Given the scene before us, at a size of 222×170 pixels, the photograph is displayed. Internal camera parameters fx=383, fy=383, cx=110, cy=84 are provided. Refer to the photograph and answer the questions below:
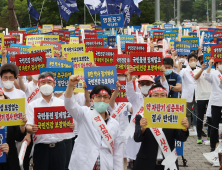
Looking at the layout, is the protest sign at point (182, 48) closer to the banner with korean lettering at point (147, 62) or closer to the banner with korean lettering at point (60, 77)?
the banner with korean lettering at point (147, 62)

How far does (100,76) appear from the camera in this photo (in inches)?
254

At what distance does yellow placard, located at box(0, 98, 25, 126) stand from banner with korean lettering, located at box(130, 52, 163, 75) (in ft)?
7.54

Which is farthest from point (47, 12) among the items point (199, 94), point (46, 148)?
point (46, 148)

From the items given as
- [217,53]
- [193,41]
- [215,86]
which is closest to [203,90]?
[215,86]

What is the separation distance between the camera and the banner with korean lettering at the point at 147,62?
6.52 meters

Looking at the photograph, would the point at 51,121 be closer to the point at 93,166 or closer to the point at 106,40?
the point at 93,166

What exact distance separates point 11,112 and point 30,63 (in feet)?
9.59

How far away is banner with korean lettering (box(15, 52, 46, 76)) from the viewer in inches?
300

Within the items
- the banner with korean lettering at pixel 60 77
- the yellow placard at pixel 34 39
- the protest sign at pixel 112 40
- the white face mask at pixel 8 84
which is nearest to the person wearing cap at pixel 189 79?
the banner with korean lettering at pixel 60 77

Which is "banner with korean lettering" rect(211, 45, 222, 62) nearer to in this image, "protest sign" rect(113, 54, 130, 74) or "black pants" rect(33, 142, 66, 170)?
"protest sign" rect(113, 54, 130, 74)

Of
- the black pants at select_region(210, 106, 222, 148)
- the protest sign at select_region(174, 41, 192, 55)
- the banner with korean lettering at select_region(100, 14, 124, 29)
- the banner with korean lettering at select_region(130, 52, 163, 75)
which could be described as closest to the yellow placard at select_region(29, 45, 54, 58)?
the banner with korean lettering at select_region(130, 52, 163, 75)

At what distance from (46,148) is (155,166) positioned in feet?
5.51

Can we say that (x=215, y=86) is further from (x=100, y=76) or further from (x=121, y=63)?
(x=100, y=76)

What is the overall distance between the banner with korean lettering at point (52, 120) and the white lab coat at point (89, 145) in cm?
48
